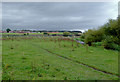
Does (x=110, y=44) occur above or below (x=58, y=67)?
above

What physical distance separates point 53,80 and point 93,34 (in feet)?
77.6

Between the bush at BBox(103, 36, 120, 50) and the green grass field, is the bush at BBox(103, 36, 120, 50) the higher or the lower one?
the higher one

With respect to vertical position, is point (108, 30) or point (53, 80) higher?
point (108, 30)

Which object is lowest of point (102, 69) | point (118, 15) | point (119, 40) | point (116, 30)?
point (102, 69)

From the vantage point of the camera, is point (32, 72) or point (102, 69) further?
point (102, 69)

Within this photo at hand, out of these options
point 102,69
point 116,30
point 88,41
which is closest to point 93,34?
point 88,41

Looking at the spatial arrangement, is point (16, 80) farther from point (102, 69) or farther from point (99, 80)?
point (102, 69)

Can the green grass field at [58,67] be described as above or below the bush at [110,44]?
below

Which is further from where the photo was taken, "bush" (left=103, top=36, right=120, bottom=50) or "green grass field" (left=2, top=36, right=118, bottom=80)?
"bush" (left=103, top=36, right=120, bottom=50)

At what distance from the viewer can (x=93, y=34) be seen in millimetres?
27844

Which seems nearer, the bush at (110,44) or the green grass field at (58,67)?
the green grass field at (58,67)

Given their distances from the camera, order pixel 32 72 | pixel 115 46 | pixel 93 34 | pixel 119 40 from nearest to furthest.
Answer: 1. pixel 32 72
2. pixel 115 46
3. pixel 119 40
4. pixel 93 34

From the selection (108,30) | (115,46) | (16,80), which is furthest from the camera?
(108,30)

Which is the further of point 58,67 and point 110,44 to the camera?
point 110,44
